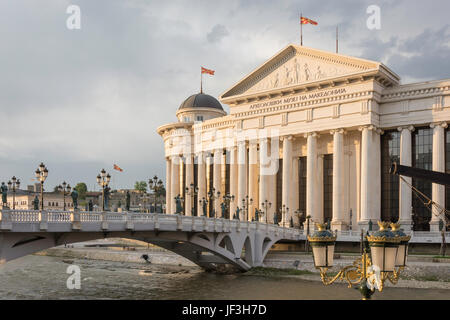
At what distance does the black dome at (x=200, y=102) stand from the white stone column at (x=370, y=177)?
4246 cm

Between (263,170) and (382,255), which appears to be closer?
(382,255)

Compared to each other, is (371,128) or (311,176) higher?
(371,128)

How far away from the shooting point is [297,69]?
246 feet

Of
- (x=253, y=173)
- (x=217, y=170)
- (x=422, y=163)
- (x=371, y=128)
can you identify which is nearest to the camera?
(x=422, y=163)

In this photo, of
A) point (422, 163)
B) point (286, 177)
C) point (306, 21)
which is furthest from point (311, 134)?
point (306, 21)

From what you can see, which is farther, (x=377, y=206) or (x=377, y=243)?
(x=377, y=206)

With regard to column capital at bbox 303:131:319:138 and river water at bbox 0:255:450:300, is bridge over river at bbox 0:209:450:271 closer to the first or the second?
river water at bbox 0:255:450:300

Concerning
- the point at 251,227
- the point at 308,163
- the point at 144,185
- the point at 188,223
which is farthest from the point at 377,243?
the point at 144,185

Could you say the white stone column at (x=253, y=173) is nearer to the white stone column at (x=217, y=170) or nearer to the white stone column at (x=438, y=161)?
the white stone column at (x=217, y=170)

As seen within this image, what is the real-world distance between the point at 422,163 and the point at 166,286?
38.5 m

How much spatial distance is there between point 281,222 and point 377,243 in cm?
6867

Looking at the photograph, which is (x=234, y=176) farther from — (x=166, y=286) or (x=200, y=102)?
(x=166, y=286)

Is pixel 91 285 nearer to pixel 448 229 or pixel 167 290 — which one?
pixel 167 290

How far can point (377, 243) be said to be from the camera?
29.9ft
